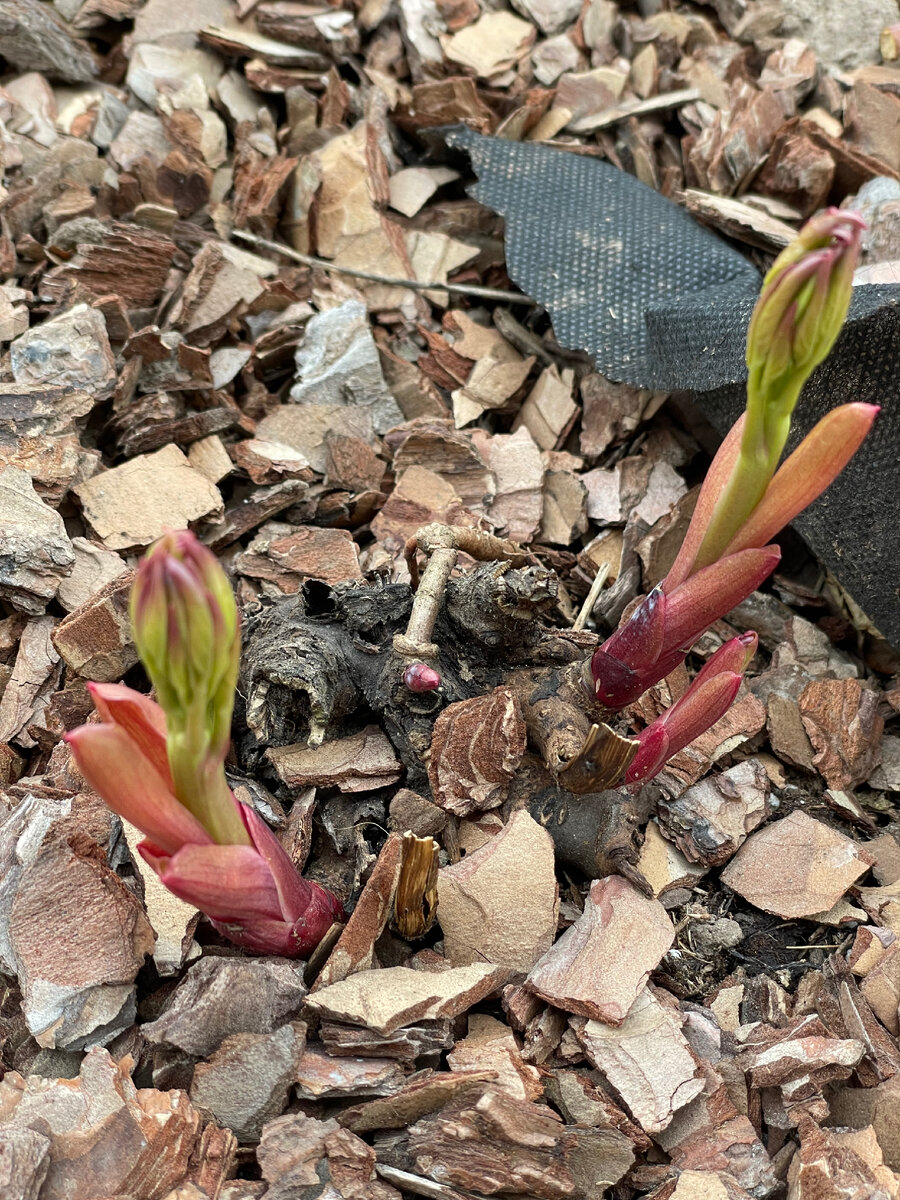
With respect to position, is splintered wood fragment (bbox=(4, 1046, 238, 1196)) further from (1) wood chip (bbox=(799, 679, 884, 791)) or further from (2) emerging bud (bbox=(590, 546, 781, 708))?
(1) wood chip (bbox=(799, 679, 884, 791))

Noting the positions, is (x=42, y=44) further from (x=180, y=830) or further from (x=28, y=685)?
(x=180, y=830)

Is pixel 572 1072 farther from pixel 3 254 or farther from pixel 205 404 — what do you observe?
pixel 3 254

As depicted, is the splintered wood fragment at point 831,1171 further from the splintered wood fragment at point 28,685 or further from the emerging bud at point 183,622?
the splintered wood fragment at point 28,685

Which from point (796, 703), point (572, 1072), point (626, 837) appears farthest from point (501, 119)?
point (572, 1072)

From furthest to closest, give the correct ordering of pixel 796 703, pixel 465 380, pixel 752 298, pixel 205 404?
pixel 465 380
pixel 205 404
pixel 752 298
pixel 796 703

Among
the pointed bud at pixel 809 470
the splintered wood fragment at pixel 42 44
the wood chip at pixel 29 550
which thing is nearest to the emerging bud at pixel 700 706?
the pointed bud at pixel 809 470

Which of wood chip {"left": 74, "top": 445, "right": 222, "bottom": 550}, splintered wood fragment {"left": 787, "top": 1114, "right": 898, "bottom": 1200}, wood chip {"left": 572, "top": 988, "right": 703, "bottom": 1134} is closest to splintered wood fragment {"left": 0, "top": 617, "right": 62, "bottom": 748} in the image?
wood chip {"left": 74, "top": 445, "right": 222, "bottom": 550}
